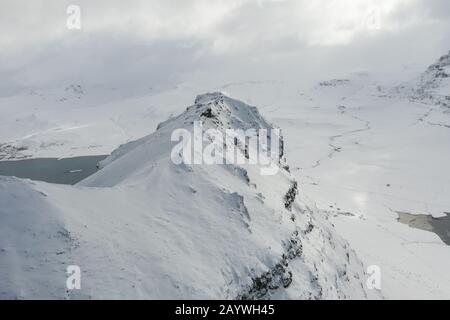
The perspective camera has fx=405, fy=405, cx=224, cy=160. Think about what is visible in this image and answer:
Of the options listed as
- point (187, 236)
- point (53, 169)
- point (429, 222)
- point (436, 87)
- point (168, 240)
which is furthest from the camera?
point (436, 87)

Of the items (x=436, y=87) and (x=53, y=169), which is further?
(x=436, y=87)

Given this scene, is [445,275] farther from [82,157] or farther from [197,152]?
[82,157]

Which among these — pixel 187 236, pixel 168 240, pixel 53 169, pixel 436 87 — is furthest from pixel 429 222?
pixel 436 87

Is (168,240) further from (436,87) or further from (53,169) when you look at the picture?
(436,87)

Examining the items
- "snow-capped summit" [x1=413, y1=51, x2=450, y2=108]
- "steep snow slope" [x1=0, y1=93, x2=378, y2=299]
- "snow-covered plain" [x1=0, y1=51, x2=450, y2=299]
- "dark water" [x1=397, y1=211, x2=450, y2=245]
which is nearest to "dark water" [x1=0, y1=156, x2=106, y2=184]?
"snow-covered plain" [x1=0, y1=51, x2=450, y2=299]

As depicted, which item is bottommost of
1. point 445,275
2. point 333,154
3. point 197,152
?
point 445,275

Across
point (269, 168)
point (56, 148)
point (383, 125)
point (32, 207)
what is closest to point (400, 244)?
point (269, 168)

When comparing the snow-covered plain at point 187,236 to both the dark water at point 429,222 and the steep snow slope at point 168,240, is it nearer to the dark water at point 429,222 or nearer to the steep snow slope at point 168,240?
the steep snow slope at point 168,240

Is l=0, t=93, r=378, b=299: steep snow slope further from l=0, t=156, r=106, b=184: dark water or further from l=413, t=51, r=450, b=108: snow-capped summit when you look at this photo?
l=413, t=51, r=450, b=108: snow-capped summit
